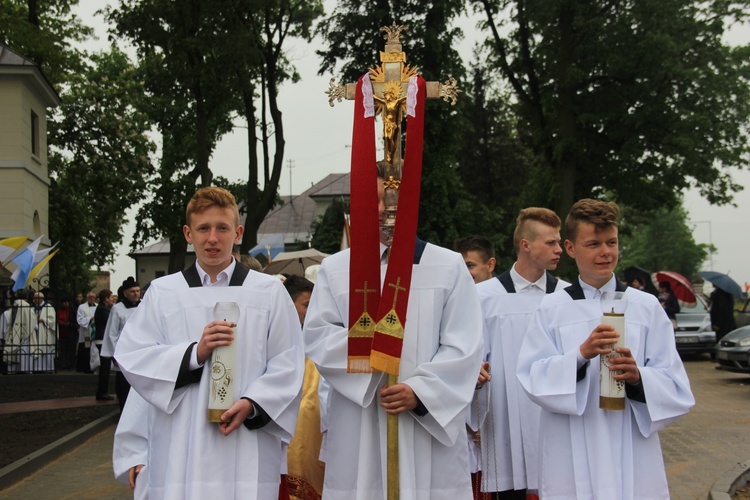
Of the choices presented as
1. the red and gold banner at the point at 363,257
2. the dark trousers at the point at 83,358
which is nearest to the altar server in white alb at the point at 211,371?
the red and gold banner at the point at 363,257

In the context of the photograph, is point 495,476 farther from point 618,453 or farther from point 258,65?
point 258,65

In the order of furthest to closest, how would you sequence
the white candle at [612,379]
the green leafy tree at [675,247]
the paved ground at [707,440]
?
the green leafy tree at [675,247] < the paved ground at [707,440] < the white candle at [612,379]

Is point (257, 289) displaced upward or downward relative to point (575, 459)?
upward

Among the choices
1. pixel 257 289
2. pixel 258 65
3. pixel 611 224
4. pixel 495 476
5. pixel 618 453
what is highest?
pixel 258 65

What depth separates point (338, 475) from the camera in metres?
4.80

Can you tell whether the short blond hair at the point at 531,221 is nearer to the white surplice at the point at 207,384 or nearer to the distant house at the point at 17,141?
the white surplice at the point at 207,384

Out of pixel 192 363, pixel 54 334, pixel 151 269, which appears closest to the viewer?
pixel 192 363

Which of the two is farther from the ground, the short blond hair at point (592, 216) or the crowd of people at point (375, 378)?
the short blond hair at point (592, 216)

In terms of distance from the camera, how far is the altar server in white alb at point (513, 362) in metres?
6.21

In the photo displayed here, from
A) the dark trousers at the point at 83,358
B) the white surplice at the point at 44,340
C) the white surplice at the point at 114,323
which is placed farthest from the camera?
the dark trousers at the point at 83,358

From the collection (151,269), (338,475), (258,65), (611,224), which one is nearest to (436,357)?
(338,475)

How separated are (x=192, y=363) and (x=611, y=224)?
7.28ft

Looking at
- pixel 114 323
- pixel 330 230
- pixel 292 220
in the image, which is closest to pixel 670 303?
pixel 114 323

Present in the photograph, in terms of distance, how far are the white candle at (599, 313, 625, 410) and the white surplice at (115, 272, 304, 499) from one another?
1.50 metres
